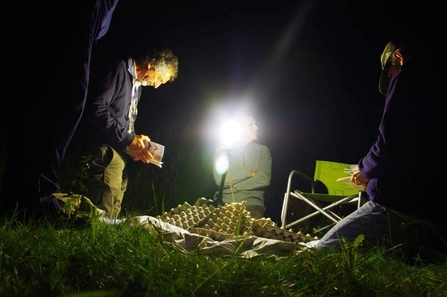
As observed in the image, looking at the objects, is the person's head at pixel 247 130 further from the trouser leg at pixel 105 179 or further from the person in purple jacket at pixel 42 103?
the person in purple jacket at pixel 42 103

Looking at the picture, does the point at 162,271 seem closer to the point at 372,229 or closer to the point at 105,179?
the point at 372,229

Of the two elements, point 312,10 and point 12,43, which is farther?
point 312,10

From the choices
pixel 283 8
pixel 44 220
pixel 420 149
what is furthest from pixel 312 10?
pixel 44 220

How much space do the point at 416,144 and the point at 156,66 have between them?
2.27 meters

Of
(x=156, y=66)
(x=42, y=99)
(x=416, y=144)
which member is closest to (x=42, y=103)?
(x=42, y=99)

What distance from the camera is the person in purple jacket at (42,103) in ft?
7.04

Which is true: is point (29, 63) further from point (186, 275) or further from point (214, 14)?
point (214, 14)

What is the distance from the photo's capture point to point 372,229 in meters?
2.31

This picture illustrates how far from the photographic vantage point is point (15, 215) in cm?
206

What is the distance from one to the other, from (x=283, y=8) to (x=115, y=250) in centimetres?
835

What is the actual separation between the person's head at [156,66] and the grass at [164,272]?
84.4 inches

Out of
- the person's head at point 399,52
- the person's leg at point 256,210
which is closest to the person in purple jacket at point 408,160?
the person's head at point 399,52

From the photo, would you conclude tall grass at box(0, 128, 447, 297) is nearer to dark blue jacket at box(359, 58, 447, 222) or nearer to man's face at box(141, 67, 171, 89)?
dark blue jacket at box(359, 58, 447, 222)

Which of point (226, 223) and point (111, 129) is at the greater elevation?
point (111, 129)
